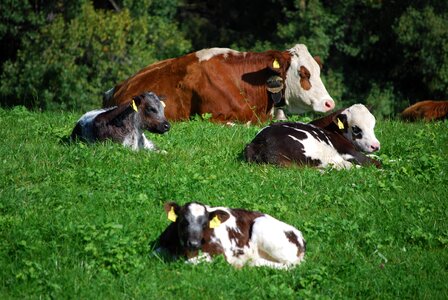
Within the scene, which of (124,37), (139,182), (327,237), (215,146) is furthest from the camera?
(124,37)

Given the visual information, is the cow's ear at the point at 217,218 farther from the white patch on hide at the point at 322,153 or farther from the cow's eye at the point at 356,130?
the cow's eye at the point at 356,130

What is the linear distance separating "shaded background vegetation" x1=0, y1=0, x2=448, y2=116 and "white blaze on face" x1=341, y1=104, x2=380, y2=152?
16736mm

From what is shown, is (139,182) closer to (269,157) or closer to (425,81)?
(269,157)

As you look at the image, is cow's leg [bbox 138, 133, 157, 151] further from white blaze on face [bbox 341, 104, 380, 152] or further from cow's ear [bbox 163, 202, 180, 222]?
cow's ear [bbox 163, 202, 180, 222]

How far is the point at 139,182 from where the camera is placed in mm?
12531

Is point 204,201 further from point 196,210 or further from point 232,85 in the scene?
point 232,85

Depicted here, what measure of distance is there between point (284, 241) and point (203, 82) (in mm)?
8103

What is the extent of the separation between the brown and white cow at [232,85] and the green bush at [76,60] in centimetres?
1403

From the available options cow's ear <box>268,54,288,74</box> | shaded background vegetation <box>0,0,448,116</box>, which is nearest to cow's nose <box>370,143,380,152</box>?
cow's ear <box>268,54,288,74</box>

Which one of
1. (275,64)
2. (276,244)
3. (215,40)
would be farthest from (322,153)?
(215,40)

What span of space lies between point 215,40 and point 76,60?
456 inches

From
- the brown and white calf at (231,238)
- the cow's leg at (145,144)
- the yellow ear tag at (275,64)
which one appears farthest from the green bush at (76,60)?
the brown and white calf at (231,238)

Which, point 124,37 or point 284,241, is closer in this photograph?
point 284,241

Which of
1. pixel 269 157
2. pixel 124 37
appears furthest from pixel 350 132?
pixel 124 37
